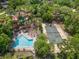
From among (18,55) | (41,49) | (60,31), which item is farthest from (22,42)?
(60,31)

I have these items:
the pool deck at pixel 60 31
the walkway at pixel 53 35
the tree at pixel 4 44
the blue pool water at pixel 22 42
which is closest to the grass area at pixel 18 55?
the tree at pixel 4 44

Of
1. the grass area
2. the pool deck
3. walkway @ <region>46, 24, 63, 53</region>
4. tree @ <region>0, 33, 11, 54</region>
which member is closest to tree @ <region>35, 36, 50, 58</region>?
the grass area

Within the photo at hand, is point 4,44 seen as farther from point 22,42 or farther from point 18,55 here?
point 22,42

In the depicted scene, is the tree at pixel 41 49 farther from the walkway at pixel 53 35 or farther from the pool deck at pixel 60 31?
the pool deck at pixel 60 31

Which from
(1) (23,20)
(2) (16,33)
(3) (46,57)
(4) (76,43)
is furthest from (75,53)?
(1) (23,20)

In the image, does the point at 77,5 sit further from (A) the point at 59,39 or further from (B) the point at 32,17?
(A) the point at 59,39

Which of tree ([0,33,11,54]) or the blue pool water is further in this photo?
the blue pool water

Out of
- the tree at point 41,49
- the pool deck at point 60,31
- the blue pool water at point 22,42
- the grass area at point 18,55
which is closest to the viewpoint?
the tree at point 41,49

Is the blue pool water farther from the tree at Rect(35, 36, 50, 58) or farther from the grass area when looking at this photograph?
the tree at Rect(35, 36, 50, 58)
